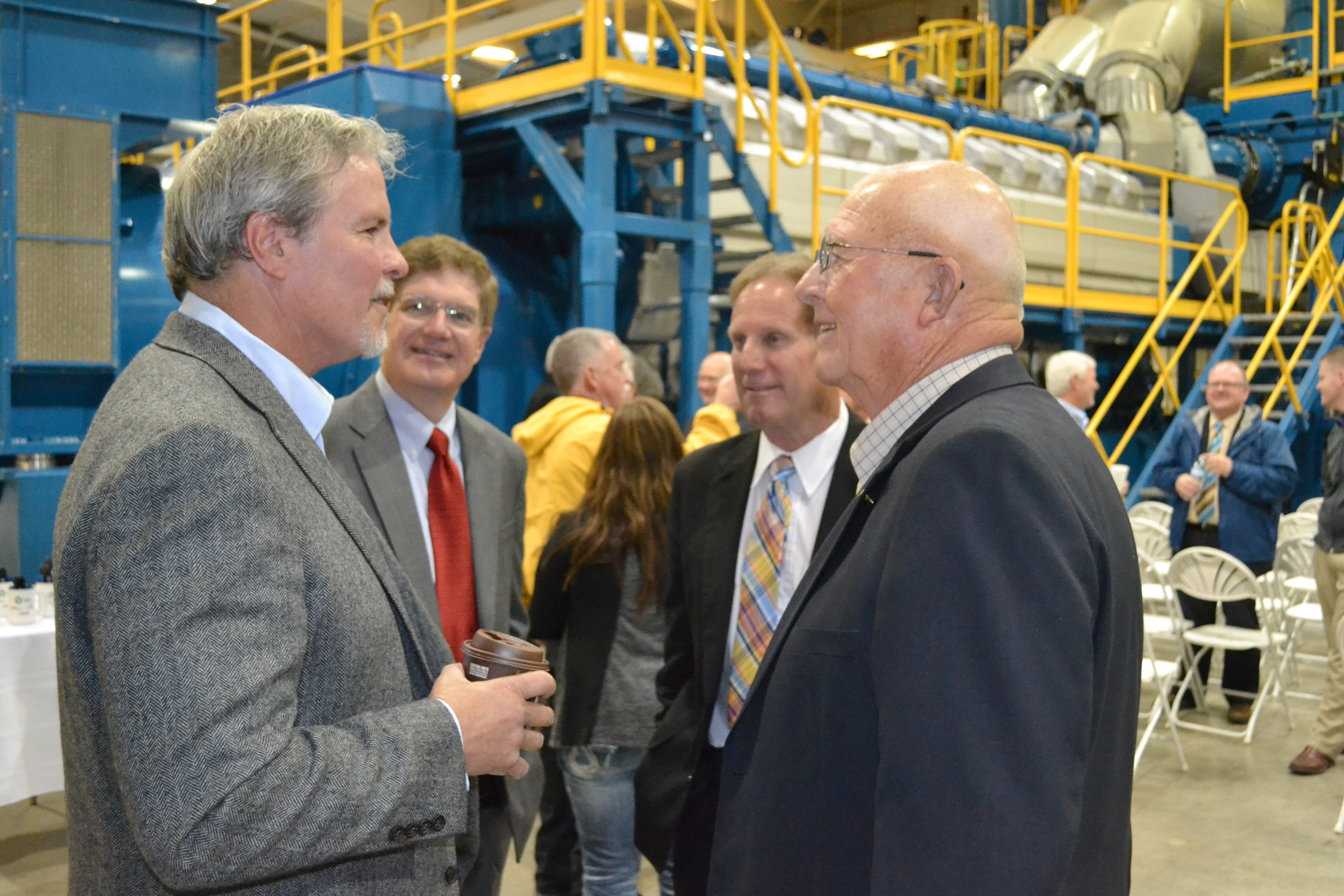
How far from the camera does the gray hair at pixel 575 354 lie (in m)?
4.38

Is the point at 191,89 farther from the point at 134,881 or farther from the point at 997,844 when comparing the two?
the point at 997,844

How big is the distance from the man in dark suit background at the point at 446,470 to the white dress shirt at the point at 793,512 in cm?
46

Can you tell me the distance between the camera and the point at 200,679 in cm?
117

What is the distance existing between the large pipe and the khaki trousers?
5193 millimetres

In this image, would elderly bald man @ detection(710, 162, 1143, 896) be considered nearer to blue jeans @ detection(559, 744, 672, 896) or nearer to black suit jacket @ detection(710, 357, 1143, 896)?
black suit jacket @ detection(710, 357, 1143, 896)

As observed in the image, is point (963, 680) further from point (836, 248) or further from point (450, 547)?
point (450, 547)

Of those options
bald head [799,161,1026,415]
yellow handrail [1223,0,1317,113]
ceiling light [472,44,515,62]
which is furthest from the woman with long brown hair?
ceiling light [472,44,515,62]

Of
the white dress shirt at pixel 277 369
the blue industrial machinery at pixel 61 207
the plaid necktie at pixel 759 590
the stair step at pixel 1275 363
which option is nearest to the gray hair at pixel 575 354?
the plaid necktie at pixel 759 590

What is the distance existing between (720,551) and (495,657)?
1.01 m

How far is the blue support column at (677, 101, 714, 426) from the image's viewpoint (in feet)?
21.4

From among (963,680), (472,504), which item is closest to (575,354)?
(472,504)

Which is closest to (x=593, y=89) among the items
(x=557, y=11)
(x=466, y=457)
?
(x=466, y=457)

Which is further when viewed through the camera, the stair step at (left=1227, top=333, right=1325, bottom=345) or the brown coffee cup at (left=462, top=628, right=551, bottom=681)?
the stair step at (left=1227, top=333, right=1325, bottom=345)

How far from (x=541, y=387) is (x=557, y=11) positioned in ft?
36.0
